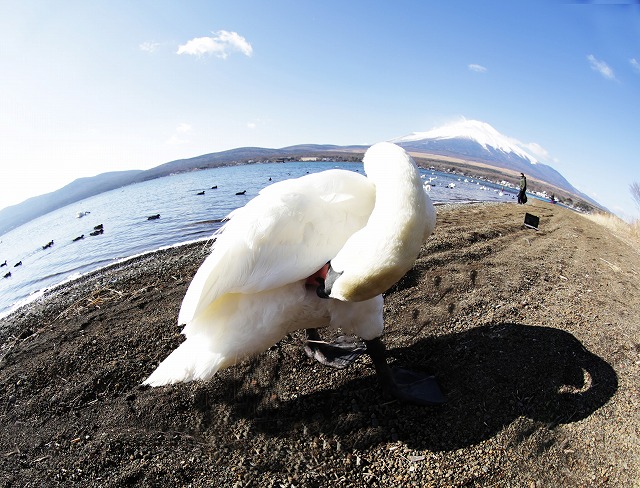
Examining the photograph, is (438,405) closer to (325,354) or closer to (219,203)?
(325,354)

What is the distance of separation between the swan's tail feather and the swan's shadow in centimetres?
81

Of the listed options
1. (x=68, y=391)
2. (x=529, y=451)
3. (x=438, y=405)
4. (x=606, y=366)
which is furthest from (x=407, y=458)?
(x=68, y=391)

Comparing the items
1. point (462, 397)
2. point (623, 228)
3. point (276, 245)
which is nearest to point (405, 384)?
point (462, 397)

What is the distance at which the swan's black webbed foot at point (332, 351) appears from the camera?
3.75 meters

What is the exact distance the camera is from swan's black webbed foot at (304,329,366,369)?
12.3ft

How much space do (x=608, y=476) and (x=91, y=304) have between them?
7649mm

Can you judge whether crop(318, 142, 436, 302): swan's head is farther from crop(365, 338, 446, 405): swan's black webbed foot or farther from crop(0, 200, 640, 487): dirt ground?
crop(0, 200, 640, 487): dirt ground

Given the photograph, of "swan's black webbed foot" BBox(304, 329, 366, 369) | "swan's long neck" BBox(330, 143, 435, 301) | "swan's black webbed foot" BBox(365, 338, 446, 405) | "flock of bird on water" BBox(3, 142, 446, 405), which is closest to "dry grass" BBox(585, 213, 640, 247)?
"swan's black webbed foot" BBox(365, 338, 446, 405)

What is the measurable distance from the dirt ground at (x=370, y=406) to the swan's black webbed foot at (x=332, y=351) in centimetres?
11

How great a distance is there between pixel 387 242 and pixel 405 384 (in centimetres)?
203

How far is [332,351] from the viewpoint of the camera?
3889mm

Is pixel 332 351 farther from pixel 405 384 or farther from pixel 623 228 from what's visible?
pixel 623 228

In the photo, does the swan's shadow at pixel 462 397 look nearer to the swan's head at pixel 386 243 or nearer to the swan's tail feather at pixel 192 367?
the swan's tail feather at pixel 192 367

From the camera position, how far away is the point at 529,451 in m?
2.61
